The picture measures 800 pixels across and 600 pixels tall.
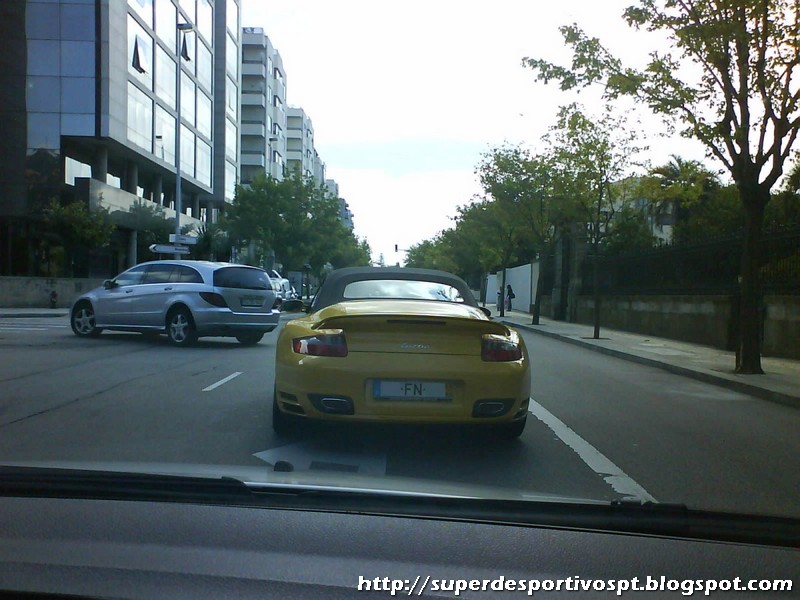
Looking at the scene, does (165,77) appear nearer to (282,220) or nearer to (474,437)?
(282,220)

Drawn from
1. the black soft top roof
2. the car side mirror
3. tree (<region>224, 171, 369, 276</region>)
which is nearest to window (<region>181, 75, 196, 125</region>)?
tree (<region>224, 171, 369, 276</region>)

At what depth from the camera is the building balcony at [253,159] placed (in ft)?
254

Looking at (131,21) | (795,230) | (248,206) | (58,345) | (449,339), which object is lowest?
(58,345)

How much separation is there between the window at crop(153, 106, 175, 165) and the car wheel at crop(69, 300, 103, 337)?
2892cm

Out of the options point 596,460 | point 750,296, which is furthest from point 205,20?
point 596,460

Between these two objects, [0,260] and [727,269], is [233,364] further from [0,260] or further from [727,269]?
[0,260]

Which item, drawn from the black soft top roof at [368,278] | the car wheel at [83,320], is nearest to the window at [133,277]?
the car wheel at [83,320]

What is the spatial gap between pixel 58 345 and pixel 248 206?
3872cm

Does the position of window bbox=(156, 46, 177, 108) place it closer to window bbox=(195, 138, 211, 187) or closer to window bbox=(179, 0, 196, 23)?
window bbox=(179, 0, 196, 23)

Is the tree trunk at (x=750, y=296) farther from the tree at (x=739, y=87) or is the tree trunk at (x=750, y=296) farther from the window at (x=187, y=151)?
the window at (x=187, y=151)

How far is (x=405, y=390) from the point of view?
220 inches

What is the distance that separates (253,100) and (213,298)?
216 feet

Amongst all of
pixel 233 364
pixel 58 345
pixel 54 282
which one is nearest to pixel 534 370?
pixel 233 364

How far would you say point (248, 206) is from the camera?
53.1 metres
